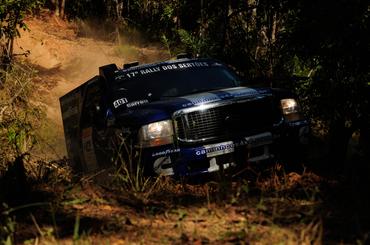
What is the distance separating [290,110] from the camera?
6.97 metres

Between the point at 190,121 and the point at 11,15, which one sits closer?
the point at 190,121

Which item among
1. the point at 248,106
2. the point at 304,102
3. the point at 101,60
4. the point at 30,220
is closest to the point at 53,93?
the point at 101,60

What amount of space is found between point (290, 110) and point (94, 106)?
284cm

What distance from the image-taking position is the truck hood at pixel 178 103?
6465 mm

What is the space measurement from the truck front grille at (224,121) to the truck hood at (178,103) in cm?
9

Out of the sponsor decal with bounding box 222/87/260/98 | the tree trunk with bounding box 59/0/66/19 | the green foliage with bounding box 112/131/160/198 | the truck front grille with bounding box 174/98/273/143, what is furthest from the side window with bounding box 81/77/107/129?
the tree trunk with bounding box 59/0/66/19

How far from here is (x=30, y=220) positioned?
4754 mm

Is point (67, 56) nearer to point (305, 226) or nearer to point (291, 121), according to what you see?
point (291, 121)

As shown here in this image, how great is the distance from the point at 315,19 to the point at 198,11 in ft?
21.3

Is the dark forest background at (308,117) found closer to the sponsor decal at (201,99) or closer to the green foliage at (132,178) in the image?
the green foliage at (132,178)

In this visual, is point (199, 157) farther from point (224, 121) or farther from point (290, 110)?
point (290, 110)

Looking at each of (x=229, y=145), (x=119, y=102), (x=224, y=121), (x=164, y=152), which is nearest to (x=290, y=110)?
(x=224, y=121)

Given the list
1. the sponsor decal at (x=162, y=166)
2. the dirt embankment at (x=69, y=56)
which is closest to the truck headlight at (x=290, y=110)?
the sponsor decal at (x=162, y=166)

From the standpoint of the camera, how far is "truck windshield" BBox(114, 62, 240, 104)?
Answer: 7.59 meters
